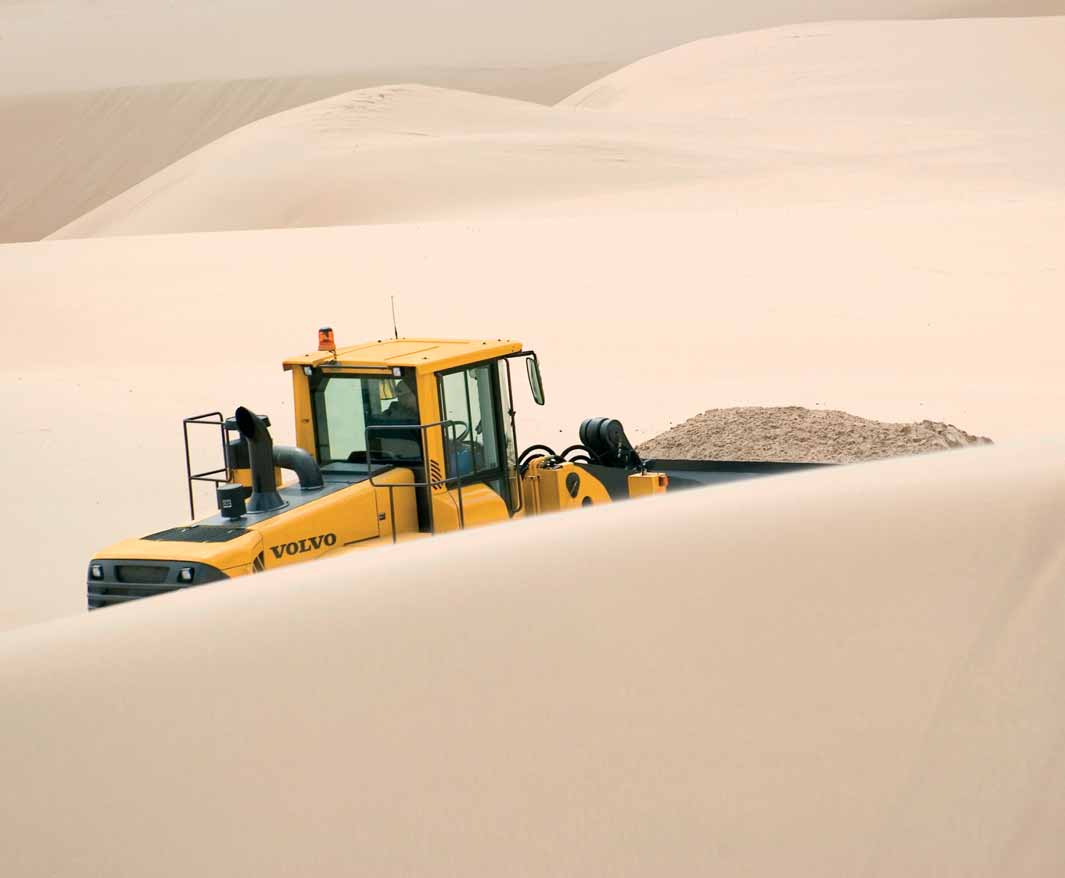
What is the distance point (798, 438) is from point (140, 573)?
22.5ft

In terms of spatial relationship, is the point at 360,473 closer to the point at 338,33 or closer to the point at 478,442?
the point at 478,442

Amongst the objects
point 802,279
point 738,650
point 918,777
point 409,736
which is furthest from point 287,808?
point 802,279

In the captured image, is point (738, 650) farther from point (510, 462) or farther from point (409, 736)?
point (510, 462)

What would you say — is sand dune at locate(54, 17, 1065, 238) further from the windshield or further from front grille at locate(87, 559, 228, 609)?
front grille at locate(87, 559, 228, 609)

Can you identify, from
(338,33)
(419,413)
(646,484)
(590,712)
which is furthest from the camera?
(338,33)

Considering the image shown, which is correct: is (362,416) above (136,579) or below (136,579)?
above

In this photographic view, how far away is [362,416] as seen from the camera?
8312 millimetres

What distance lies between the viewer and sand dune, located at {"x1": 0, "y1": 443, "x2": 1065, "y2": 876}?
3371 millimetres

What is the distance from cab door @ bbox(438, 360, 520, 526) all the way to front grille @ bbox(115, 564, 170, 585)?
1.68 meters

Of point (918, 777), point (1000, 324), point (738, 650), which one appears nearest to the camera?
point (918, 777)

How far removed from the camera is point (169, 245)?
2880cm

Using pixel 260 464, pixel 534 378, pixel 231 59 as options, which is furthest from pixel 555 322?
pixel 231 59

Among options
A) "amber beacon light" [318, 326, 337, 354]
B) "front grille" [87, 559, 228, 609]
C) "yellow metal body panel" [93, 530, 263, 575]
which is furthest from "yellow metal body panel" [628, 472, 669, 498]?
"front grille" [87, 559, 228, 609]

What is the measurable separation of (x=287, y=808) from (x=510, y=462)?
5231 millimetres
